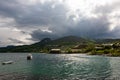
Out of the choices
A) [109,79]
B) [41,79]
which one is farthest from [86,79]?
[41,79]

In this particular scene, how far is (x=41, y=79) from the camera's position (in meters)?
72.4

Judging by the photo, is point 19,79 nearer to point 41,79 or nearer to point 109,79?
point 41,79

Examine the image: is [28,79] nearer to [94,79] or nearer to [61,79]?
[61,79]

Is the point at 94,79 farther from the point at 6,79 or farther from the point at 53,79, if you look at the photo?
the point at 6,79

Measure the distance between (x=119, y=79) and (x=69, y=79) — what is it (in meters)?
17.2

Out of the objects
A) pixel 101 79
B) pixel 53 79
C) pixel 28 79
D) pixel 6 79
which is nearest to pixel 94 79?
pixel 101 79

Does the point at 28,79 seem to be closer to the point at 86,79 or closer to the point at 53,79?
the point at 53,79

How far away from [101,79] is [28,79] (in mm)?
25708

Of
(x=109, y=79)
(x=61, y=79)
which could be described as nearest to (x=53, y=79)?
(x=61, y=79)

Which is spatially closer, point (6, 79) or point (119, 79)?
point (119, 79)

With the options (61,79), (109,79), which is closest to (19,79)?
(61,79)

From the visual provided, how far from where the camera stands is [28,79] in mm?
73438

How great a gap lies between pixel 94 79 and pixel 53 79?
564 inches

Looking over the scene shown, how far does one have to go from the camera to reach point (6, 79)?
247 feet
